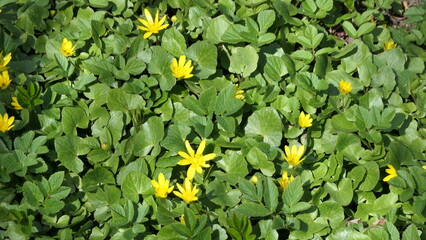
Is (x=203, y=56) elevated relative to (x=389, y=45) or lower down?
elevated

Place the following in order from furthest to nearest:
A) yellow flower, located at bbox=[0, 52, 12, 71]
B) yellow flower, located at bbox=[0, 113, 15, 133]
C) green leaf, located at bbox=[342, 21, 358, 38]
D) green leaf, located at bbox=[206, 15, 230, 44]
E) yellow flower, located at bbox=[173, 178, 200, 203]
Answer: green leaf, located at bbox=[342, 21, 358, 38] < green leaf, located at bbox=[206, 15, 230, 44] < yellow flower, located at bbox=[0, 52, 12, 71] < yellow flower, located at bbox=[0, 113, 15, 133] < yellow flower, located at bbox=[173, 178, 200, 203]

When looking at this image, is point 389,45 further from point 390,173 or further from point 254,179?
point 254,179

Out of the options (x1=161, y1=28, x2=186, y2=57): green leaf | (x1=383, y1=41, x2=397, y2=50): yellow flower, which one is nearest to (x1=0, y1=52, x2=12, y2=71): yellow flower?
(x1=161, y1=28, x2=186, y2=57): green leaf

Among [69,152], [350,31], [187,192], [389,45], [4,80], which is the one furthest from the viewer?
[389,45]

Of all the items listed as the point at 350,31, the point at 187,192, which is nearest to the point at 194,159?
the point at 187,192

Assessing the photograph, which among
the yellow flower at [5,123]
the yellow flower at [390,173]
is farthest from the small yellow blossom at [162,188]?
the yellow flower at [390,173]

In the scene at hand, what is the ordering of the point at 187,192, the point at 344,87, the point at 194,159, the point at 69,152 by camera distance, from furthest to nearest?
the point at 344,87 → the point at 69,152 → the point at 194,159 → the point at 187,192

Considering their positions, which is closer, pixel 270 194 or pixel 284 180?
pixel 270 194

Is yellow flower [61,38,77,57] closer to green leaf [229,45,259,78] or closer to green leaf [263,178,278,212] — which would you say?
green leaf [229,45,259,78]
